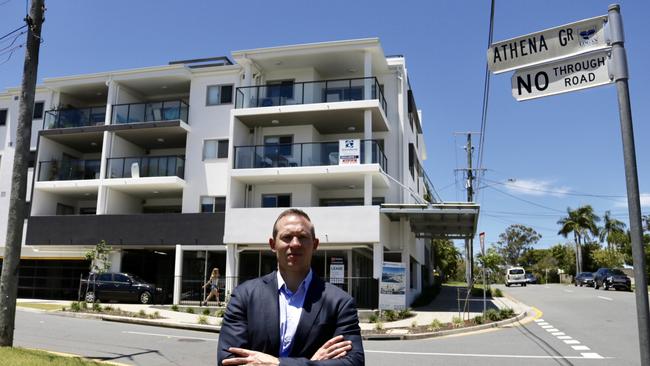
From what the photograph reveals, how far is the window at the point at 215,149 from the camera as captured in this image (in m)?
28.1

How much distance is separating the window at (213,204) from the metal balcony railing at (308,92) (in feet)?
16.1

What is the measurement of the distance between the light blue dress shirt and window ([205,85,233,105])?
86.7 ft

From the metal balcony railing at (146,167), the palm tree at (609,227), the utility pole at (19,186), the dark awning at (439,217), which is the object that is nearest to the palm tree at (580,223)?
the palm tree at (609,227)

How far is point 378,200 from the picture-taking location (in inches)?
1050

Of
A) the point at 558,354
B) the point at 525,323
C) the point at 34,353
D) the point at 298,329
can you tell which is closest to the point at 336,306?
the point at 298,329

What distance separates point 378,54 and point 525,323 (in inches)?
541

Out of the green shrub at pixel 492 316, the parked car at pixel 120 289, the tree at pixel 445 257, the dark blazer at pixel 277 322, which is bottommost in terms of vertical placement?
the green shrub at pixel 492 316

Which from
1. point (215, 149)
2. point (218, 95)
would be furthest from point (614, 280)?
point (218, 95)

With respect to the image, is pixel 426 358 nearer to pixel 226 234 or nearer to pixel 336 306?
pixel 336 306

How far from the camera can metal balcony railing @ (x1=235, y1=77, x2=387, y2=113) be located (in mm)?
25172

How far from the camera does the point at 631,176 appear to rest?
3842mm

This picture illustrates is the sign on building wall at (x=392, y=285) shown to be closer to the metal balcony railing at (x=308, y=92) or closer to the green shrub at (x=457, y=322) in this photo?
the green shrub at (x=457, y=322)

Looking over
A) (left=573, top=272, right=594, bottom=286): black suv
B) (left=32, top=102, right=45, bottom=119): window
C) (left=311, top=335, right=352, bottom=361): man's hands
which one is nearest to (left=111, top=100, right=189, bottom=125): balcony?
(left=32, top=102, right=45, bottom=119): window

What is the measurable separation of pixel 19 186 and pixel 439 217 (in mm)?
18067
